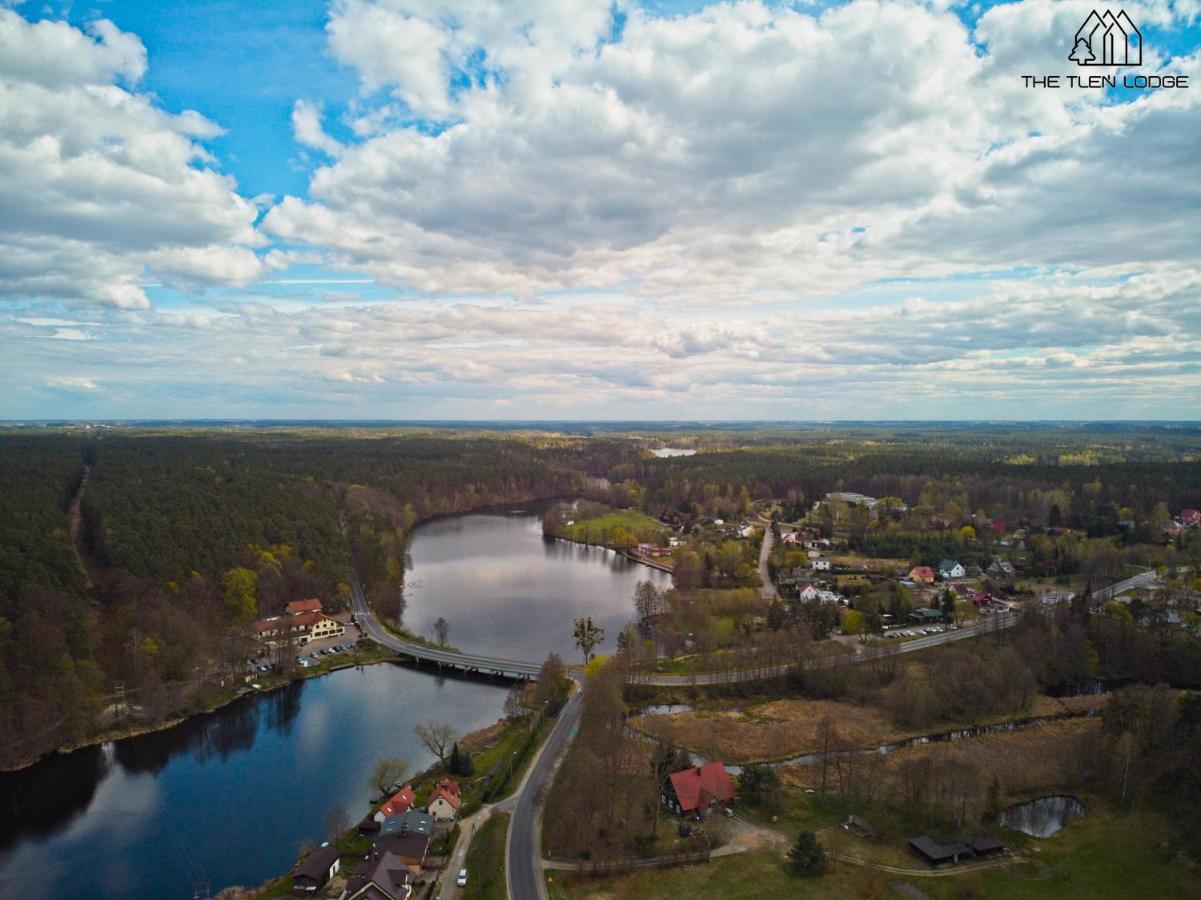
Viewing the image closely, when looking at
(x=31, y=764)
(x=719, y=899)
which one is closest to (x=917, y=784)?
(x=719, y=899)

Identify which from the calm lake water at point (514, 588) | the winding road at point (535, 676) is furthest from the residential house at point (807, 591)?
the calm lake water at point (514, 588)

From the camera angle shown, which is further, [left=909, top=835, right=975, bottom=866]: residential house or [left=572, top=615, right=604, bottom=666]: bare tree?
[left=572, top=615, right=604, bottom=666]: bare tree

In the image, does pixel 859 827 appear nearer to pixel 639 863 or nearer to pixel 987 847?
pixel 987 847

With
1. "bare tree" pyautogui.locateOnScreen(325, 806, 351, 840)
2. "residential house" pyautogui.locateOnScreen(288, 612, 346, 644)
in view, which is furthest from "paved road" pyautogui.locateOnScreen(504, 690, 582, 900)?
"residential house" pyautogui.locateOnScreen(288, 612, 346, 644)

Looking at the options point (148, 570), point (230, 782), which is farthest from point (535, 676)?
point (148, 570)

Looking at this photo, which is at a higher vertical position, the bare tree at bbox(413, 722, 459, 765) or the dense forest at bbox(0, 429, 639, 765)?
the dense forest at bbox(0, 429, 639, 765)

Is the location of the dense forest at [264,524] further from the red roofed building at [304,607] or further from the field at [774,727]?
the field at [774,727]

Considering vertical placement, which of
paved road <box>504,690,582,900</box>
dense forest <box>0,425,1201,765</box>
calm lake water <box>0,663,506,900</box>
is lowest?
calm lake water <box>0,663,506,900</box>

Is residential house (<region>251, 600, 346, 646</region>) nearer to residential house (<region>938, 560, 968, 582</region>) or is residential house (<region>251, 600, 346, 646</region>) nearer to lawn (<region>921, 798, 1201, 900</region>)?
lawn (<region>921, 798, 1201, 900</region>)
